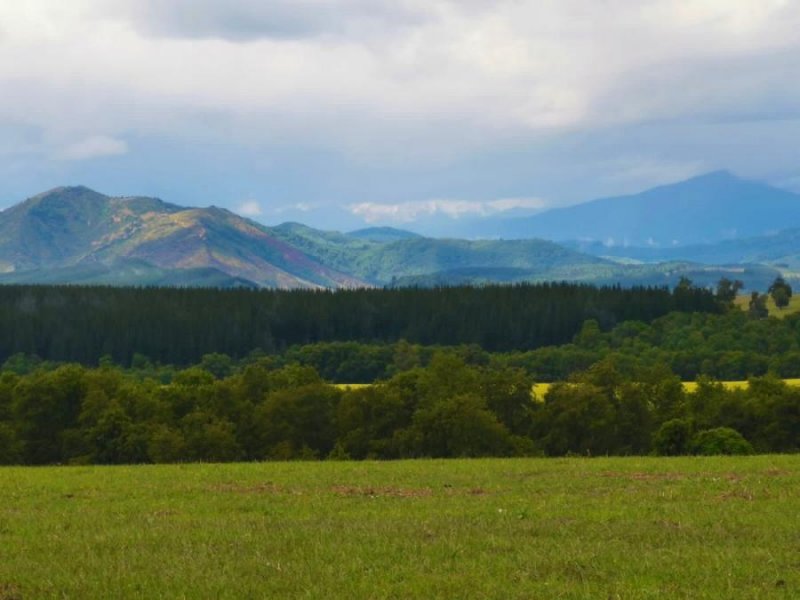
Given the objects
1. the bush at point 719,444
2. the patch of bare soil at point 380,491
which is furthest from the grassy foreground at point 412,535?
the bush at point 719,444

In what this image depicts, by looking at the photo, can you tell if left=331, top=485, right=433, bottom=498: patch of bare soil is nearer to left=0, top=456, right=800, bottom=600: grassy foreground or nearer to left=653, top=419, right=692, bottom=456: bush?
left=0, top=456, right=800, bottom=600: grassy foreground

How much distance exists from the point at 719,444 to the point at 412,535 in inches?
1764

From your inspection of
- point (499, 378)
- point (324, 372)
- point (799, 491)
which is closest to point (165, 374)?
point (324, 372)

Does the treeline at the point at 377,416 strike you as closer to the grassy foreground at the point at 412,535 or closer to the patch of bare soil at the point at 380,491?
the grassy foreground at the point at 412,535

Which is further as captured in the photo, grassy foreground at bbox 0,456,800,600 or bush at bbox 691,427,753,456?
bush at bbox 691,427,753,456

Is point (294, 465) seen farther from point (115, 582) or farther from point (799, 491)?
point (115, 582)

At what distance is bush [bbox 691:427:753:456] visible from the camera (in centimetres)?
6350

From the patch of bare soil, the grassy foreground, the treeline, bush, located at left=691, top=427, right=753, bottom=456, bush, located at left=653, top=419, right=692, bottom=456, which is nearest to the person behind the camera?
the grassy foreground

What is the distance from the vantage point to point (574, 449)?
281 feet

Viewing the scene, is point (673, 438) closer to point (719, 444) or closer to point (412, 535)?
point (719, 444)

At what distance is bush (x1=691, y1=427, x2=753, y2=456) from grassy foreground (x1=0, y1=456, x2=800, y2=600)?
23152 mm

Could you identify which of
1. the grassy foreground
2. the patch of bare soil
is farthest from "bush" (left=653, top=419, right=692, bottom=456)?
the patch of bare soil

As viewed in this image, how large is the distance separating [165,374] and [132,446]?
114252 millimetres

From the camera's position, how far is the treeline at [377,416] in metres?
77.2
